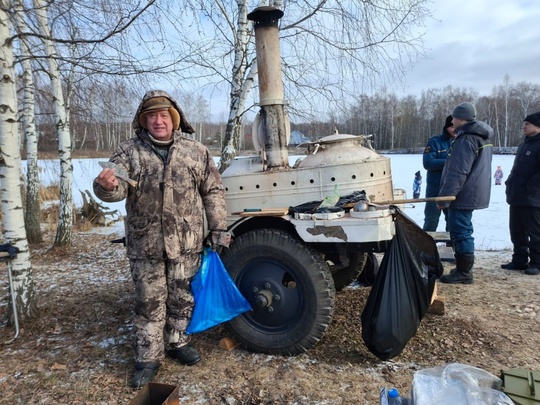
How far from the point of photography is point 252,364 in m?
2.96

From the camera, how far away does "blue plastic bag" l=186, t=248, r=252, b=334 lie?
2961 millimetres

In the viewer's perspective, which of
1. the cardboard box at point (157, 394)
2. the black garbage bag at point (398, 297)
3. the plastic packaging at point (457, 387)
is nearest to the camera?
the plastic packaging at point (457, 387)

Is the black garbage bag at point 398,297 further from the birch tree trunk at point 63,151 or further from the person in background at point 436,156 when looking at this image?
the birch tree trunk at point 63,151

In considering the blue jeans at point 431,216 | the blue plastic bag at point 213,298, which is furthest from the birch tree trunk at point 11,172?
the blue jeans at point 431,216

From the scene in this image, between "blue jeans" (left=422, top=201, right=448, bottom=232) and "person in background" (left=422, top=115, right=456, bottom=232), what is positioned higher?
"person in background" (left=422, top=115, right=456, bottom=232)

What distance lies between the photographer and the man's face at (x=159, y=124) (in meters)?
2.90

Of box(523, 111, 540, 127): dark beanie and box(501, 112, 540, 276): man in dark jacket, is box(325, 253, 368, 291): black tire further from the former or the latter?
box(523, 111, 540, 127): dark beanie

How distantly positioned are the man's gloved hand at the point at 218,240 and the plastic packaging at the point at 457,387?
5.33 ft

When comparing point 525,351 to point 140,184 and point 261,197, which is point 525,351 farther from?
point 140,184

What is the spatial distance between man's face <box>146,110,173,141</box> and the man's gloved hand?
828mm

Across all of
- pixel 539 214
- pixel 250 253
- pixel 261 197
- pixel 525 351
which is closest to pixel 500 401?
pixel 525 351

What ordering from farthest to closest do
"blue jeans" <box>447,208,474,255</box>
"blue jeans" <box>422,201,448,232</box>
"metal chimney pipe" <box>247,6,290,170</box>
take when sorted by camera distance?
"blue jeans" <box>422,201,448,232</box>, "blue jeans" <box>447,208,474,255</box>, "metal chimney pipe" <box>247,6,290,170</box>

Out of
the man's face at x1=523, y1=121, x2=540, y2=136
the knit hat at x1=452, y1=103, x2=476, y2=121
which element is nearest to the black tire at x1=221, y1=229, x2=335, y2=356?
the knit hat at x1=452, y1=103, x2=476, y2=121

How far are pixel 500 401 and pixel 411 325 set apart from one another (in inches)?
41.0
